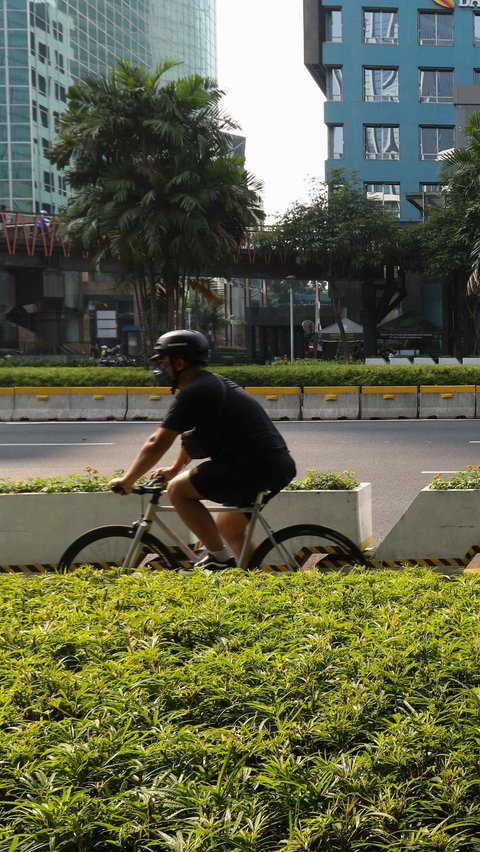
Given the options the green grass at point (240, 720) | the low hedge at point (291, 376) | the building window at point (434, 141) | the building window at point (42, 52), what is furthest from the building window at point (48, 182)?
the green grass at point (240, 720)

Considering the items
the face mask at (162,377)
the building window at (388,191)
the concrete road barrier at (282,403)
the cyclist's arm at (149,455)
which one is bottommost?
the concrete road barrier at (282,403)

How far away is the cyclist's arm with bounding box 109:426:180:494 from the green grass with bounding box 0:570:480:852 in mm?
1541

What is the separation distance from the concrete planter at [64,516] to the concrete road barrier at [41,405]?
16211 millimetres

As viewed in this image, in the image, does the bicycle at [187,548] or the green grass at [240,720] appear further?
the bicycle at [187,548]

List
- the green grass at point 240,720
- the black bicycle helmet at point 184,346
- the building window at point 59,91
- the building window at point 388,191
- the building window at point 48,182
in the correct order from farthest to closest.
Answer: the building window at point 59,91 < the building window at point 48,182 < the building window at point 388,191 < the black bicycle helmet at point 184,346 < the green grass at point 240,720

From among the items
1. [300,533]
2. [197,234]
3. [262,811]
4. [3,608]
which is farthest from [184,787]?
[197,234]

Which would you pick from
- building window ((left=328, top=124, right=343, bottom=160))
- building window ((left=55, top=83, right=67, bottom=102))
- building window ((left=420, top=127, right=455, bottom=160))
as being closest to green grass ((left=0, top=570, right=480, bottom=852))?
building window ((left=328, top=124, right=343, bottom=160))

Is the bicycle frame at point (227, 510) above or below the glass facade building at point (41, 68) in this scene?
below

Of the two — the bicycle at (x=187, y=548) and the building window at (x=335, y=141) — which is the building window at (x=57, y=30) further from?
the bicycle at (x=187, y=548)

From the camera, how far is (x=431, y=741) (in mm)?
2387

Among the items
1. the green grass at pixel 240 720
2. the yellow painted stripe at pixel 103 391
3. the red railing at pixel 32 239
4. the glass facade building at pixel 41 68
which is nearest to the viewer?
the green grass at pixel 240 720

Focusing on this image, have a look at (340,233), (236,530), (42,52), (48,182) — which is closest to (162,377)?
(236,530)

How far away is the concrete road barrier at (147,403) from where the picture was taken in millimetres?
23391

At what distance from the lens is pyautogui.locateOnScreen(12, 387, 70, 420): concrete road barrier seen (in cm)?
2355
